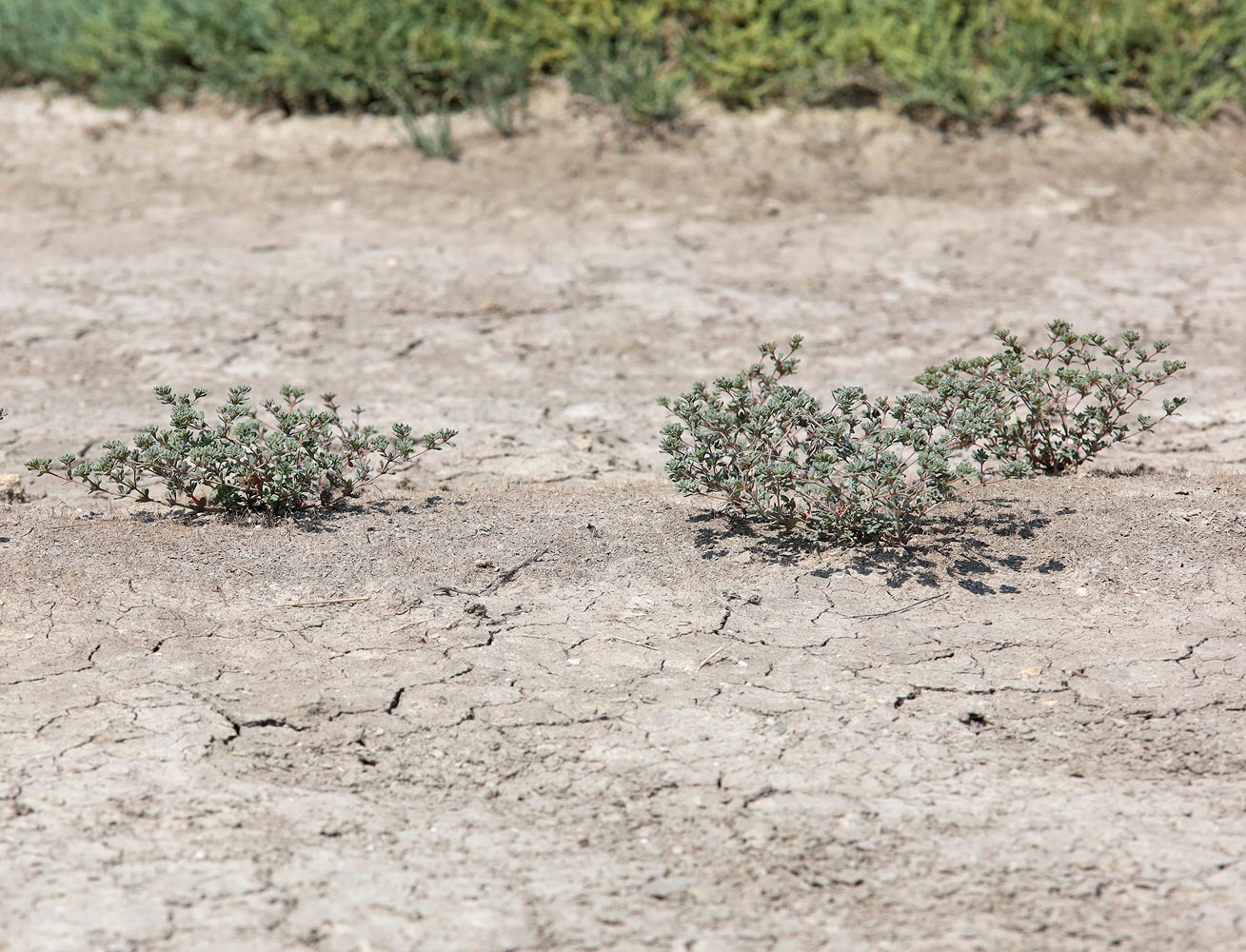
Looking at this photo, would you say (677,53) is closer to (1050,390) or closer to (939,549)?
(1050,390)

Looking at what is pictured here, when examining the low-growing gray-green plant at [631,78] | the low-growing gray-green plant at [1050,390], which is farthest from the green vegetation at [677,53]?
the low-growing gray-green plant at [1050,390]

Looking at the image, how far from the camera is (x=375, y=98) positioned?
683cm

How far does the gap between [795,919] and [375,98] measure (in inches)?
231

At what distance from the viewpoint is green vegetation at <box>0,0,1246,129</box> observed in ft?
21.4

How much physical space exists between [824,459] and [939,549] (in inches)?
16.2

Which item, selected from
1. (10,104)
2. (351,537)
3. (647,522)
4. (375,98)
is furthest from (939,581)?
(10,104)

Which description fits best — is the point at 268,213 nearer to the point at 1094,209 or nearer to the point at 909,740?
the point at 1094,209

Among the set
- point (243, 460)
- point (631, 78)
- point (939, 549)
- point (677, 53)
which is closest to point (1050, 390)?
point (939, 549)

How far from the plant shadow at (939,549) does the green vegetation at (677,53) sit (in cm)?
380

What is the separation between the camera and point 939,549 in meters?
3.18

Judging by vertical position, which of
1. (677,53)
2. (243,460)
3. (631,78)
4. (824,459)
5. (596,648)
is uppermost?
(677,53)

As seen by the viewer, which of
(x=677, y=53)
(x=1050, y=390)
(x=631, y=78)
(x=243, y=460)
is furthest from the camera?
(x=677, y=53)

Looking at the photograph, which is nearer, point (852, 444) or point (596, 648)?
point (596, 648)

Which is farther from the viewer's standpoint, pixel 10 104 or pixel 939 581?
pixel 10 104
